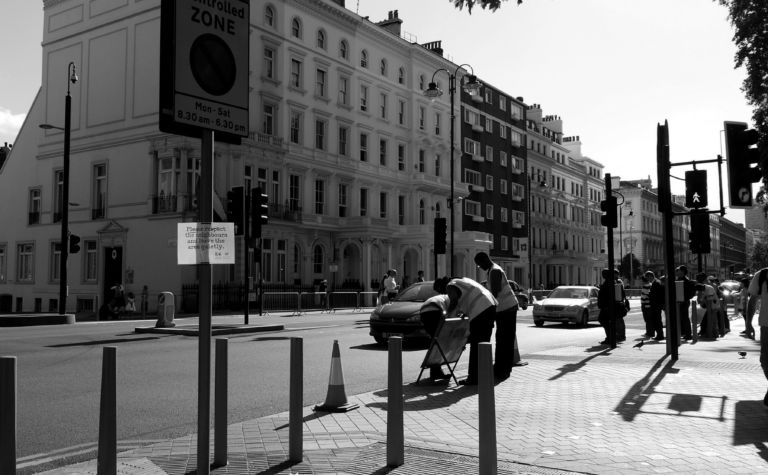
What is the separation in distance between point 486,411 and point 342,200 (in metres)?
42.2

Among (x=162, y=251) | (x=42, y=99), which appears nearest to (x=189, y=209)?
(x=162, y=251)

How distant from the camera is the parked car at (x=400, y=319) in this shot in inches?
607

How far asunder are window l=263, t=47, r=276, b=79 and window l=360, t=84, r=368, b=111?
919 centimetres

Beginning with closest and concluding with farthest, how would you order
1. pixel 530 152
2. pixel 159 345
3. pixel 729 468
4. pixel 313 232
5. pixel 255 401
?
pixel 729 468 → pixel 255 401 → pixel 159 345 → pixel 313 232 → pixel 530 152

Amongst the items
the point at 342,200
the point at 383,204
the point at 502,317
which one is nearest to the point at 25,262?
the point at 342,200

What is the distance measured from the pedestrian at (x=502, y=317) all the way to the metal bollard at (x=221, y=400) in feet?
18.6

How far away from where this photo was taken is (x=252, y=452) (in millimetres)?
5812

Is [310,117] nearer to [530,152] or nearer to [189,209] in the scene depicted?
[189,209]

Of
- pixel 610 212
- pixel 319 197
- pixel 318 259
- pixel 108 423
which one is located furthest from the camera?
pixel 319 197

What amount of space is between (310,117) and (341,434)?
3848 centimetres

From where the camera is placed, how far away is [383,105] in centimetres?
5144

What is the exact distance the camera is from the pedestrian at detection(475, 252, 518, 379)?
1032 cm

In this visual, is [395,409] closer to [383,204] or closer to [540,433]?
[540,433]

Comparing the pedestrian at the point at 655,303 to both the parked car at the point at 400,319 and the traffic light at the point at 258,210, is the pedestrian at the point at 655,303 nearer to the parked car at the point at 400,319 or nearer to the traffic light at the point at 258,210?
the parked car at the point at 400,319
